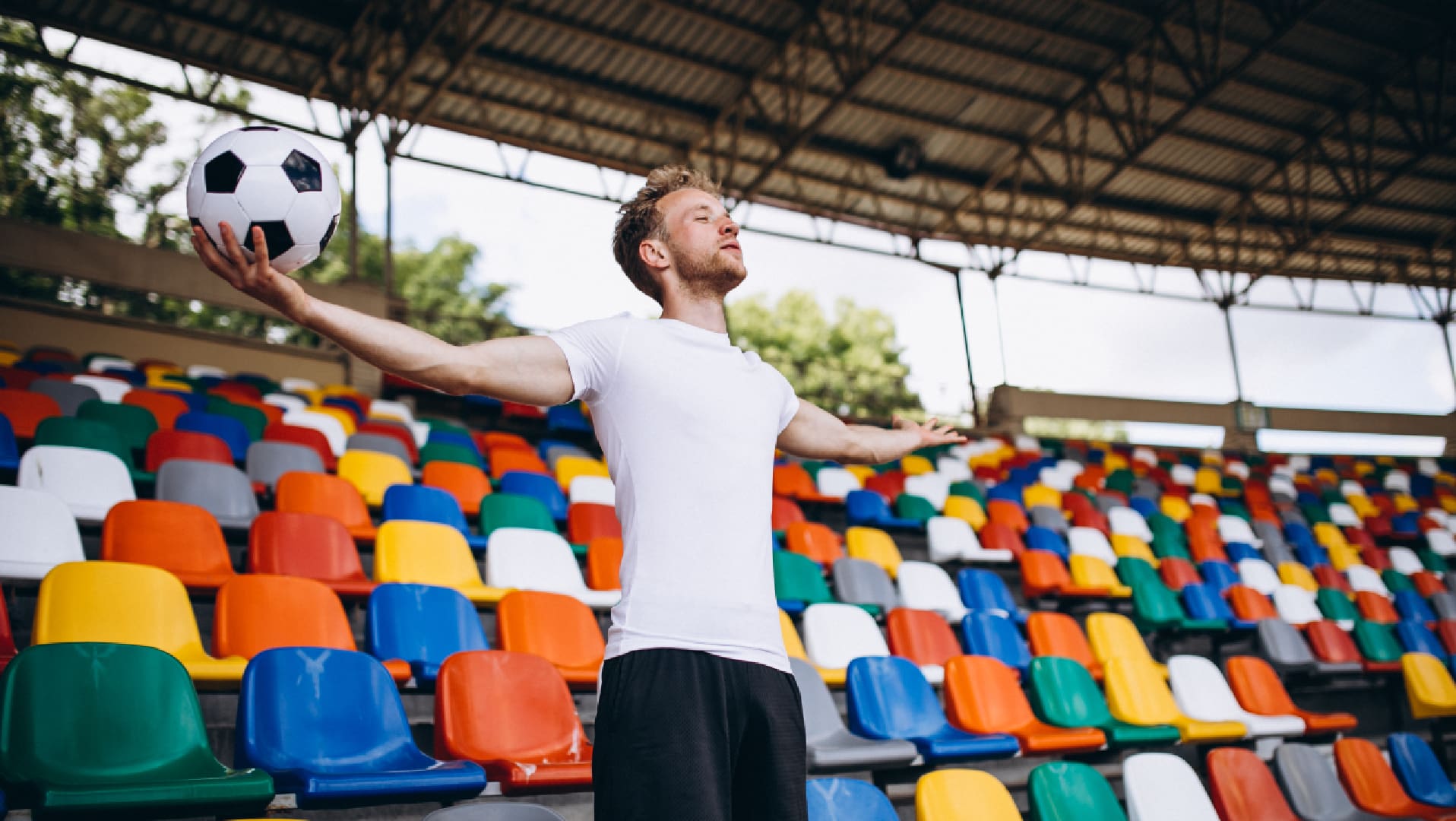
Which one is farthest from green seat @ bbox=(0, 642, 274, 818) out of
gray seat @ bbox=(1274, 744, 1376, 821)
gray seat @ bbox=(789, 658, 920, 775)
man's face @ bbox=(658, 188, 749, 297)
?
gray seat @ bbox=(1274, 744, 1376, 821)

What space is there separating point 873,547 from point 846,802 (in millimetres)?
3304

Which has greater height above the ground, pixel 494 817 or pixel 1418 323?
pixel 1418 323

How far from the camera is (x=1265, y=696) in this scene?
4762 millimetres

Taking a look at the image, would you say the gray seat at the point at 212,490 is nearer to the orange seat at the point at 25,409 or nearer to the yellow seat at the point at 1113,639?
the orange seat at the point at 25,409

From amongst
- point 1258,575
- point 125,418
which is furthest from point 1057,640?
point 125,418

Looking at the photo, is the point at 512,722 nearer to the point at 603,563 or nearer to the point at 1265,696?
the point at 603,563

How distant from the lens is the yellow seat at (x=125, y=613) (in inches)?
97.7

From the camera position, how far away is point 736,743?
55.1 inches

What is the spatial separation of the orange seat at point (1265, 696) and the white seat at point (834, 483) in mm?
2861

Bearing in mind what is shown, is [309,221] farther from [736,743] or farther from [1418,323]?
[1418,323]

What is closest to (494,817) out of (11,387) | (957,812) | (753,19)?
(957,812)

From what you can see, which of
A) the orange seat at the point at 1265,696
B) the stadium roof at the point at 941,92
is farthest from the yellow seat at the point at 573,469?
the stadium roof at the point at 941,92

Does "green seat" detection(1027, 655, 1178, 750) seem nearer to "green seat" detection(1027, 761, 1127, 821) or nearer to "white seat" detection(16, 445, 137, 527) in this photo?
"green seat" detection(1027, 761, 1127, 821)

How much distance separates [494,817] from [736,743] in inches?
24.9
